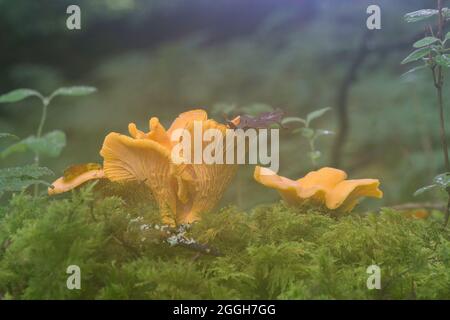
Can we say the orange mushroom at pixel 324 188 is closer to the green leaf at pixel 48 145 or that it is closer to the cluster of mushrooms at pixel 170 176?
the cluster of mushrooms at pixel 170 176

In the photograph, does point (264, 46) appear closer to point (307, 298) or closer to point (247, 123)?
point (247, 123)

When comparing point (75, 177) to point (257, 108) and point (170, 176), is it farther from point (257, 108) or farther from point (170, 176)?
point (257, 108)

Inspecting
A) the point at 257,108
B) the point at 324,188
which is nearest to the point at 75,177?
the point at 324,188

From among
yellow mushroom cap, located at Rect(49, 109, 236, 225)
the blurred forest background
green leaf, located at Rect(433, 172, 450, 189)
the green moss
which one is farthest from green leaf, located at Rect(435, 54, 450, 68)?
the blurred forest background

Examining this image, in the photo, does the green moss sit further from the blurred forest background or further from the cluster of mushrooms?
the blurred forest background

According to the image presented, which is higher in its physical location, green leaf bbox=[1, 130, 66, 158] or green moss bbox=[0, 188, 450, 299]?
green leaf bbox=[1, 130, 66, 158]

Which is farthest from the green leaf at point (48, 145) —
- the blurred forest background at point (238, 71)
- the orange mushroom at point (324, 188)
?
the blurred forest background at point (238, 71)
